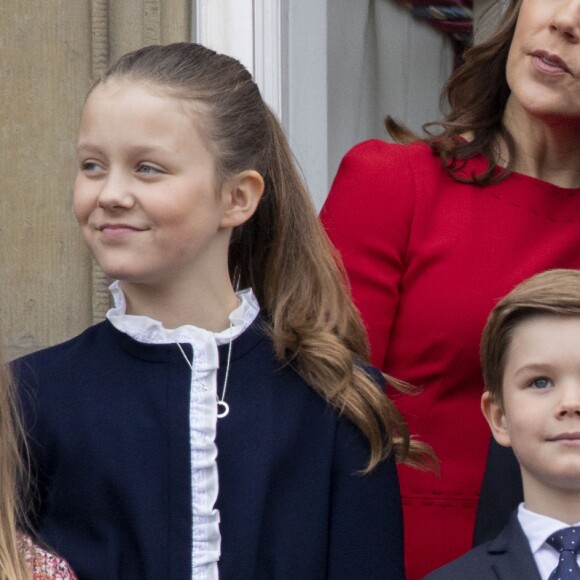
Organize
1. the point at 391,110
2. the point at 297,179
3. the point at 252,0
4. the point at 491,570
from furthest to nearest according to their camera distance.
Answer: the point at 391,110 → the point at 252,0 → the point at 297,179 → the point at 491,570

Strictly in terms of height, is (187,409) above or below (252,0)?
below

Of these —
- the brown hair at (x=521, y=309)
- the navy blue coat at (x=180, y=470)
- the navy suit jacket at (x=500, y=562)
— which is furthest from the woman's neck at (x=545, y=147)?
the navy suit jacket at (x=500, y=562)

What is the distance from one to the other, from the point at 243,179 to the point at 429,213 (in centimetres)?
39

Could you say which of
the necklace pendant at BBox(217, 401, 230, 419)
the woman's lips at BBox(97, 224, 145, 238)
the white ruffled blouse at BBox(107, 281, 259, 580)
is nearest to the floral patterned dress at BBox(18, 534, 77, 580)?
the white ruffled blouse at BBox(107, 281, 259, 580)

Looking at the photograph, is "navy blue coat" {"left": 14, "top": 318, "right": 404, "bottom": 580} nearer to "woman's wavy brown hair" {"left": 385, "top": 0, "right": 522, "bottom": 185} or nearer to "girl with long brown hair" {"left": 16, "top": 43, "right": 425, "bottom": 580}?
"girl with long brown hair" {"left": 16, "top": 43, "right": 425, "bottom": 580}

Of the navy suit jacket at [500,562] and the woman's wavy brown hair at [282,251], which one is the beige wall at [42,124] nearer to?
the woman's wavy brown hair at [282,251]

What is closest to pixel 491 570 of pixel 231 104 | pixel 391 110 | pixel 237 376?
pixel 237 376

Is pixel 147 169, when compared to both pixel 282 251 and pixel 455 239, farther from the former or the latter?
pixel 455 239

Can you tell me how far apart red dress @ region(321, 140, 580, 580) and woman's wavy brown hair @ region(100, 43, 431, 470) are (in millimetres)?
78

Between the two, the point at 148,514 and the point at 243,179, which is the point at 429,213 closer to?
the point at 243,179

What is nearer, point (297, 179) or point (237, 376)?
point (237, 376)

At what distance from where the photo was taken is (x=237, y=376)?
2.52 meters

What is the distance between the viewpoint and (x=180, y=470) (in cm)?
240

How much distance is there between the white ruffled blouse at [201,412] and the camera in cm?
238
